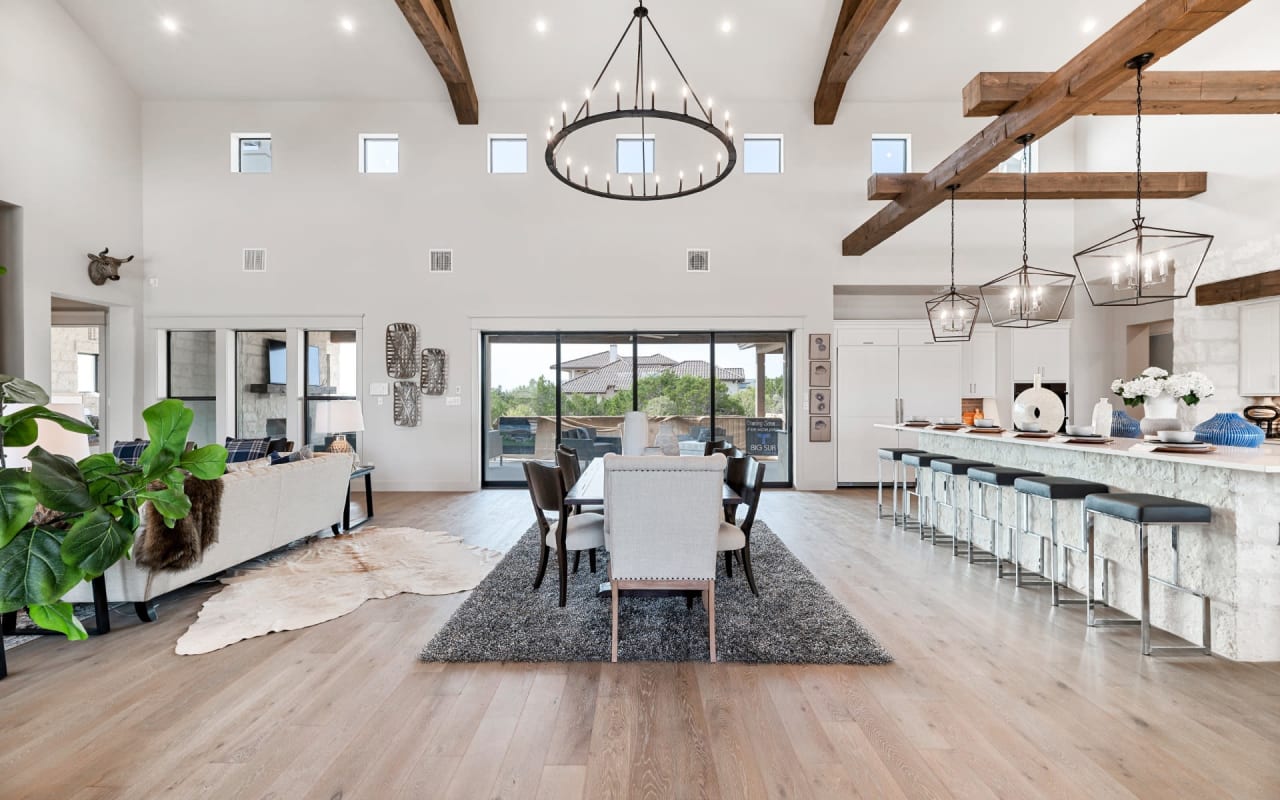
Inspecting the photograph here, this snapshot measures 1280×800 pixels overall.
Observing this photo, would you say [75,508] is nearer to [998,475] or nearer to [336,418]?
[998,475]

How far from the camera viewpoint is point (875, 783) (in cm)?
182

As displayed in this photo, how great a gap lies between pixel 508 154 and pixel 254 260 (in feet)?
11.3

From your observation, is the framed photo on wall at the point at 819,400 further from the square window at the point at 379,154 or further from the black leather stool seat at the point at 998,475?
the square window at the point at 379,154

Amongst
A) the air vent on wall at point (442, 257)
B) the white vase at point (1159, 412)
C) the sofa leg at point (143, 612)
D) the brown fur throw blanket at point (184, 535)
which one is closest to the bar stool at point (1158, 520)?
the white vase at point (1159, 412)

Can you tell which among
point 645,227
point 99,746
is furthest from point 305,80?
point 99,746

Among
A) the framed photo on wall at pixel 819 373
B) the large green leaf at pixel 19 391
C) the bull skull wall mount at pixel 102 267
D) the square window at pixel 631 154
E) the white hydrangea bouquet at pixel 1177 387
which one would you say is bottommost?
the large green leaf at pixel 19 391

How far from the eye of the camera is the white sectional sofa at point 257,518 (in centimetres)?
314

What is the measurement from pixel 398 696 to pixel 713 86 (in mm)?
7241

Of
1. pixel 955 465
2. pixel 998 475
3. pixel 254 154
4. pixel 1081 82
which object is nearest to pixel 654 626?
pixel 998 475

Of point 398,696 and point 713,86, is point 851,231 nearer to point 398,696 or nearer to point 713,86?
point 713,86

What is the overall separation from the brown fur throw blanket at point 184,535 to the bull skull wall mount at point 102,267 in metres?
4.94

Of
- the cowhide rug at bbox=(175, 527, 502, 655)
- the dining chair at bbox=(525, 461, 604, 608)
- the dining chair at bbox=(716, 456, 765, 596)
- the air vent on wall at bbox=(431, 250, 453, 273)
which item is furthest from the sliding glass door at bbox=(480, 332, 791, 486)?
the dining chair at bbox=(525, 461, 604, 608)

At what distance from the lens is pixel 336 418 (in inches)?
213

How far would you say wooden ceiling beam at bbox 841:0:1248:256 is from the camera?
2.77m
